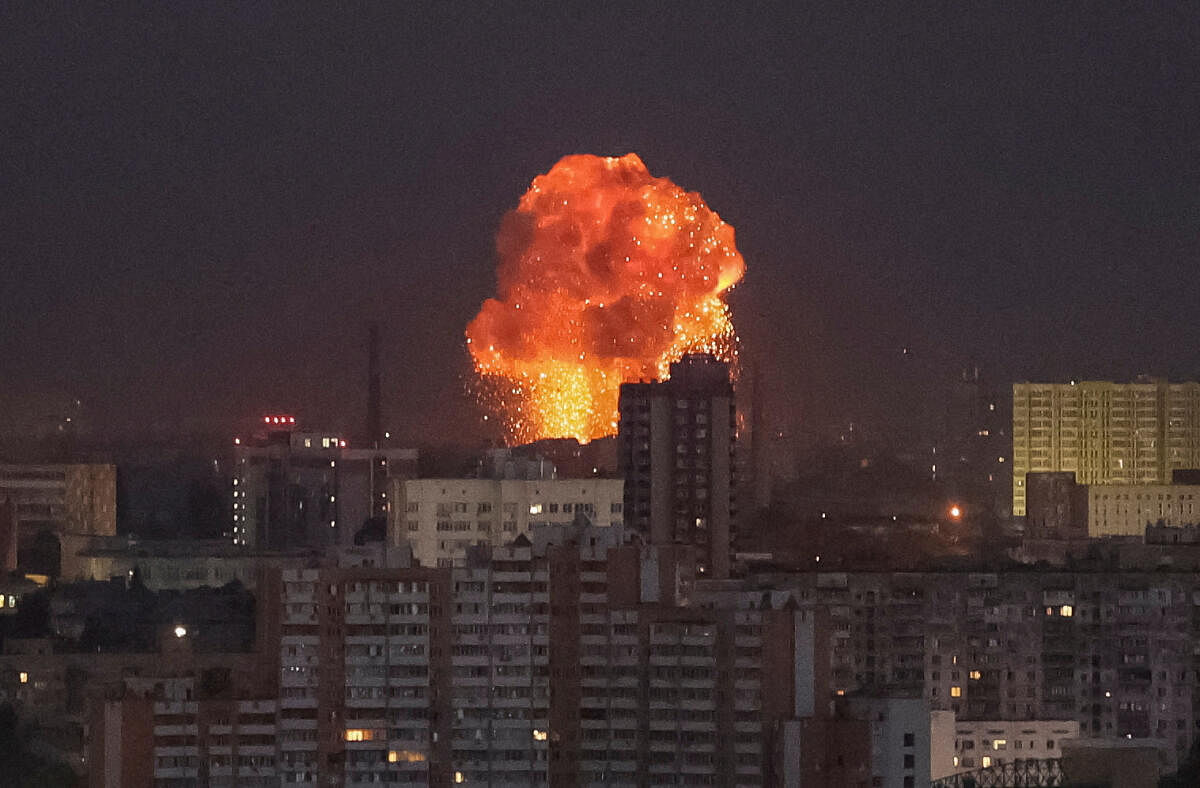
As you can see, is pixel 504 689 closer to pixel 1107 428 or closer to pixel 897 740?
pixel 897 740

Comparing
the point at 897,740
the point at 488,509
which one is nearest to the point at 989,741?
the point at 897,740

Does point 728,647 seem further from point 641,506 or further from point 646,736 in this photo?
point 641,506

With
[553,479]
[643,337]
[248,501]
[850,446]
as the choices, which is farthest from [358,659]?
[850,446]

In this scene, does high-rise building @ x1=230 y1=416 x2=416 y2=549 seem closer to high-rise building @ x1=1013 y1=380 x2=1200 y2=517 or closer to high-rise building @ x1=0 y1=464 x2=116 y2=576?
high-rise building @ x1=0 y1=464 x2=116 y2=576

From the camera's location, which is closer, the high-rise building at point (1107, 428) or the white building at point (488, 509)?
the white building at point (488, 509)

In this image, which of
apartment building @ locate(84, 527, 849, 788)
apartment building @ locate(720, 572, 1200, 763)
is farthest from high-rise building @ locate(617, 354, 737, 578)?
apartment building @ locate(84, 527, 849, 788)

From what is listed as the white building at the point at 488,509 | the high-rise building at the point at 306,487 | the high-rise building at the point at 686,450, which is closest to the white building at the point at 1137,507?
the high-rise building at the point at 306,487

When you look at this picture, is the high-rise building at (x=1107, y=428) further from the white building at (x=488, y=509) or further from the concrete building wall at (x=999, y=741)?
the concrete building wall at (x=999, y=741)
